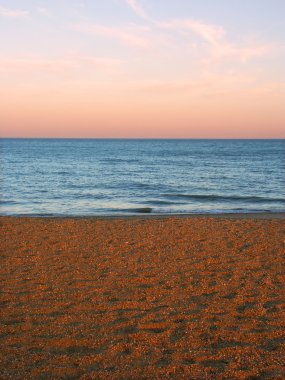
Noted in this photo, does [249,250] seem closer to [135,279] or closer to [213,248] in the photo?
[213,248]

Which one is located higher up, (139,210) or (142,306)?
(142,306)

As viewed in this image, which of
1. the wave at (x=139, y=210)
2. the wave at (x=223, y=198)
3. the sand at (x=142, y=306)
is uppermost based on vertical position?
the sand at (x=142, y=306)

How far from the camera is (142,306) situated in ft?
19.7

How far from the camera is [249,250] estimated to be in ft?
30.4

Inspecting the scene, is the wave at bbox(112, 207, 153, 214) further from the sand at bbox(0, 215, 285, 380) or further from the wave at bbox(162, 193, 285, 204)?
the sand at bbox(0, 215, 285, 380)

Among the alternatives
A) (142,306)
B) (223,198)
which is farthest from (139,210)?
(142,306)

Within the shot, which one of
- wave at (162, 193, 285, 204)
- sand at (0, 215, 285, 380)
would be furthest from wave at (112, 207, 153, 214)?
sand at (0, 215, 285, 380)

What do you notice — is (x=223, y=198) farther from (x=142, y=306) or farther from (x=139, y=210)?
(x=142, y=306)

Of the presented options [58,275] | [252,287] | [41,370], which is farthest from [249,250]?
[41,370]

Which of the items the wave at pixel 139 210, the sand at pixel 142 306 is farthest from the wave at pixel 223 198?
the sand at pixel 142 306

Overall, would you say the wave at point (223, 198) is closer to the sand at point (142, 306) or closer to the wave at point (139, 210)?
the wave at point (139, 210)

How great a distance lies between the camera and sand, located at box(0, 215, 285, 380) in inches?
174

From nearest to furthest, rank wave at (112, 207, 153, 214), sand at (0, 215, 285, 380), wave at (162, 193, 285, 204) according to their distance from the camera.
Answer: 1. sand at (0, 215, 285, 380)
2. wave at (112, 207, 153, 214)
3. wave at (162, 193, 285, 204)

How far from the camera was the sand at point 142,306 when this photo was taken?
442 cm
